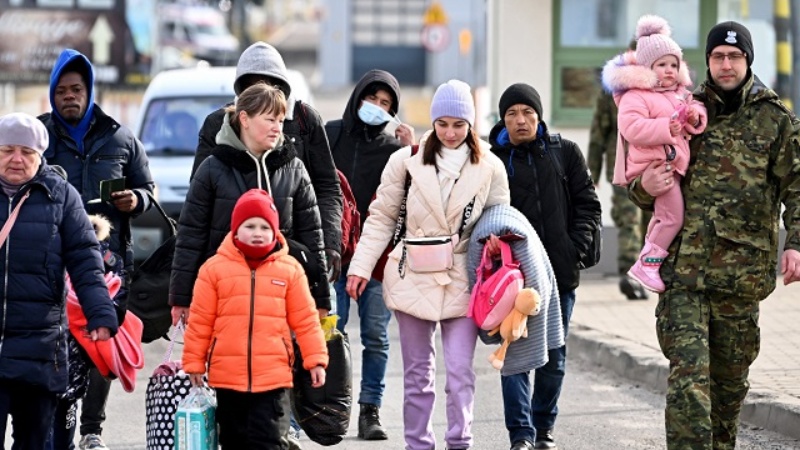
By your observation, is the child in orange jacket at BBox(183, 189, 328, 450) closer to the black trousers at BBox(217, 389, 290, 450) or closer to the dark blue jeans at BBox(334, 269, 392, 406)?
the black trousers at BBox(217, 389, 290, 450)

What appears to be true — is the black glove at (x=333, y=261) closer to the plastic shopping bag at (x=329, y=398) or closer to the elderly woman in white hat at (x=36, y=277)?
the plastic shopping bag at (x=329, y=398)

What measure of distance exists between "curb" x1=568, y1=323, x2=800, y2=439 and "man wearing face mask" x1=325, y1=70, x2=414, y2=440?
2083 millimetres

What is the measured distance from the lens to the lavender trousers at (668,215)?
300 inches

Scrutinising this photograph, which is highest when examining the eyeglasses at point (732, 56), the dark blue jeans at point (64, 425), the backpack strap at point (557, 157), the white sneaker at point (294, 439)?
the eyeglasses at point (732, 56)

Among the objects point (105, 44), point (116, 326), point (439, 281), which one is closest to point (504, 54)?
point (439, 281)

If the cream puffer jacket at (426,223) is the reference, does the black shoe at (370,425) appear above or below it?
below

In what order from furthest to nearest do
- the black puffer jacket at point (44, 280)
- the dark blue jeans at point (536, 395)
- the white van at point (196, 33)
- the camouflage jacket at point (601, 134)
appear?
1. the white van at point (196, 33)
2. the camouflage jacket at point (601, 134)
3. the dark blue jeans at point (536, 395)
4. the black puffer jacket at point (44, 280)

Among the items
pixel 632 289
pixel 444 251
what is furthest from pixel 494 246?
pixel 632 289

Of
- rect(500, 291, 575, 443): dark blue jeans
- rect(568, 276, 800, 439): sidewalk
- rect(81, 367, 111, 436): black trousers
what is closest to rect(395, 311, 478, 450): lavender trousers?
rect(500, 291, 575, 443): dark blue jeans

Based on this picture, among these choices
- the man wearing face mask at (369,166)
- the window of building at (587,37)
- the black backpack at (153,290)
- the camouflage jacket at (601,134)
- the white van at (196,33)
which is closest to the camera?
the black backpack at (153,290)

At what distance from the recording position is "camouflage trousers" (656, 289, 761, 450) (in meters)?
7.41

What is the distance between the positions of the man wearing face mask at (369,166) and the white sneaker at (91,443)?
54.7 inches

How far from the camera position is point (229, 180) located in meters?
7.58

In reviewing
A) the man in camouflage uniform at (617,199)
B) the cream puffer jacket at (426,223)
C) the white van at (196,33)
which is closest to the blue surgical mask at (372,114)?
the cream puffer jacket at (426,223)
